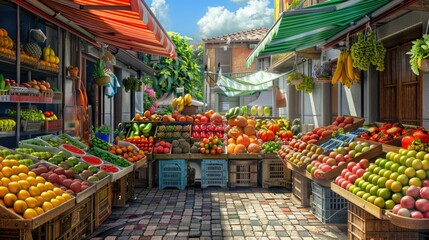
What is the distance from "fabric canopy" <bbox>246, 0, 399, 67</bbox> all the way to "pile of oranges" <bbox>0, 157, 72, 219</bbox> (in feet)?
12.9

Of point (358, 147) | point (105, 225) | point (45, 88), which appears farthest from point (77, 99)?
point (358, 147)

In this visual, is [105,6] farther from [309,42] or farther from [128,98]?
[128,98]

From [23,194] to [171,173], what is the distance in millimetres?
5829

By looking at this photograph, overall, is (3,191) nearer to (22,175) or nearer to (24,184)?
(24,184)

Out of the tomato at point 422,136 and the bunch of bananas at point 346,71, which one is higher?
the bunch of bananas at point 346,71

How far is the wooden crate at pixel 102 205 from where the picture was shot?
6.41 m

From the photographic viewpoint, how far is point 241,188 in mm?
10211

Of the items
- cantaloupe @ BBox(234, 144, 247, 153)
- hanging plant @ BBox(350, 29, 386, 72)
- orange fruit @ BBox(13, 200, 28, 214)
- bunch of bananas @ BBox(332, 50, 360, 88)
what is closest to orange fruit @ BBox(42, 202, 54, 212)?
orange fruit @ BBox(13, 200, 28, 214)

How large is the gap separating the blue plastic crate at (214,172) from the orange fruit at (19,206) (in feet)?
20.3

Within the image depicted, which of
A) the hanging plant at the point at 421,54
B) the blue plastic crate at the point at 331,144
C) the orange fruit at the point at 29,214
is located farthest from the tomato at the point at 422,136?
the orange fruit at the point at 29,214

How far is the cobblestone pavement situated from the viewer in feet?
20.1

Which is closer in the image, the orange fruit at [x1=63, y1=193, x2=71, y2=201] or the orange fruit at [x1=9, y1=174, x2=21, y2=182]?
the orange fruit at [x1=9, y1=174, x2=21, y2=182]

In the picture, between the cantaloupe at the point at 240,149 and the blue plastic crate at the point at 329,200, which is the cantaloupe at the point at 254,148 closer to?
the cantaloupe at the point at 240,149

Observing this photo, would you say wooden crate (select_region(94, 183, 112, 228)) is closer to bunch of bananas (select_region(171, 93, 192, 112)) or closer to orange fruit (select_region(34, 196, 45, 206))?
orange fruit (select_region(34, 196, 45, 206))
